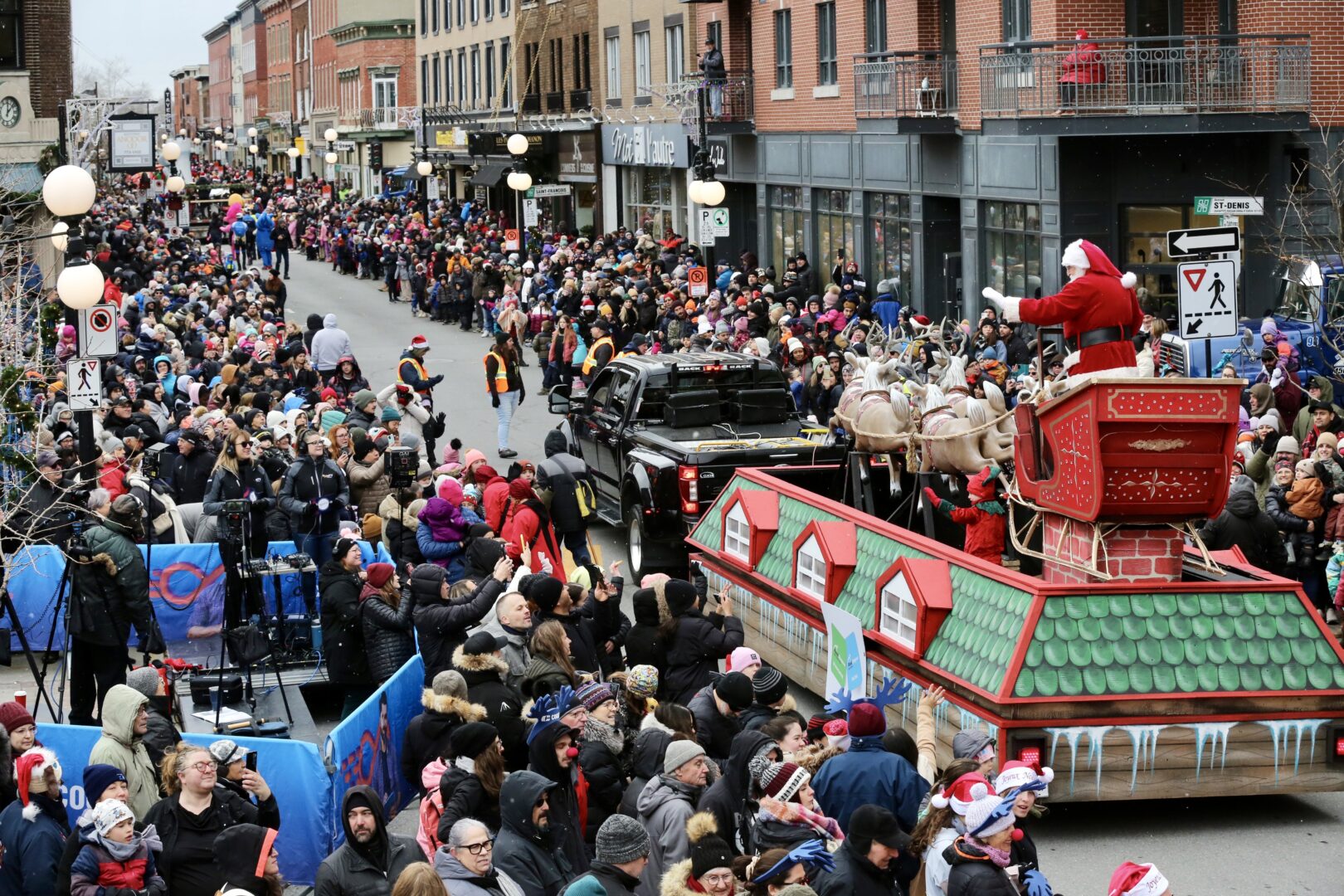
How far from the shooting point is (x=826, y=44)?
34.1 m

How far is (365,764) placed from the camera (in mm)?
10539

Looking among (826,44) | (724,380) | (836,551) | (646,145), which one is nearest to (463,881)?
(836,551)

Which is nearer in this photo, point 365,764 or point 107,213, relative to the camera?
point 365,764

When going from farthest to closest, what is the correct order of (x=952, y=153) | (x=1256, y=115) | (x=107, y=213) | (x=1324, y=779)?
(x=107, y=213), (x=952, y=153), (x=1256, y=115), (x=1324, y=779)

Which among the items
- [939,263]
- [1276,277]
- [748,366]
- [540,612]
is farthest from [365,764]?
[939,263]

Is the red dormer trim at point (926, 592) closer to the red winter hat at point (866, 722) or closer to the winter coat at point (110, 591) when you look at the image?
the red winter hat at point (866, 722)

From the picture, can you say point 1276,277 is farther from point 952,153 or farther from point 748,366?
point 748,366

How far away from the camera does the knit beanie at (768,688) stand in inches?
362

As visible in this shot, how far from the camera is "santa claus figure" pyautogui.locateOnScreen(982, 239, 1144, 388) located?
11.1 m

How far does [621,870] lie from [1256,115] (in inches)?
703

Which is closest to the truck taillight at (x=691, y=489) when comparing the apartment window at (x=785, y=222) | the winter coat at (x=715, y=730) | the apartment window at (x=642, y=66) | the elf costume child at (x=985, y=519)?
the elf costume child at (x=985, y=519)

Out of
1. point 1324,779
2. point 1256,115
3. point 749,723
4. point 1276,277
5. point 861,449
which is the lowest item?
point 1324,779

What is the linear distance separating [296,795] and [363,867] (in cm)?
249

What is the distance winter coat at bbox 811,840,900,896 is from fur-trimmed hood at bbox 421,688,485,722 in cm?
272
